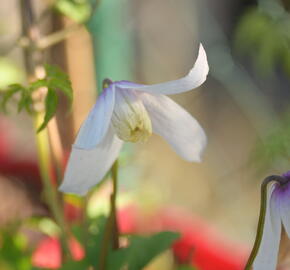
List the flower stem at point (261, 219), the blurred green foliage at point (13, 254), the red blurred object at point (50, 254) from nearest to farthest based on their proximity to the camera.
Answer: the flower stem at point (261, 219), the blurred green foliage at point (13, 254), the red blurred object at point (50, 254)

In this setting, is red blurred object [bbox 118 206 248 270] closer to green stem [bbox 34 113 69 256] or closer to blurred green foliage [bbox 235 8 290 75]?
green stem [bbox 34 113 69 256]

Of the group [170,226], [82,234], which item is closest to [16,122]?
[170,226]

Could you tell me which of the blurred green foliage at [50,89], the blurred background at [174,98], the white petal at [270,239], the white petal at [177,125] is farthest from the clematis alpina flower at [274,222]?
the blurred background at [174,98]

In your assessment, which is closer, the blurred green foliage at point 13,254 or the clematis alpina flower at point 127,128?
the clematis alpina flower at point 127,128

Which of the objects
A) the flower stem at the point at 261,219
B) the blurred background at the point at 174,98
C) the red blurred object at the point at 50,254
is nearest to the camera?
the flower stem at the point at 261,219

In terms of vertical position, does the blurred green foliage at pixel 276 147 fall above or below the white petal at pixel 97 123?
below

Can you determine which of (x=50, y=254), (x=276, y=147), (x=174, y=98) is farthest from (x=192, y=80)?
(x=174, y=98)

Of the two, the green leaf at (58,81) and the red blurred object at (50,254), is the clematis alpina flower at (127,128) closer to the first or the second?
the green leaf at (58,81)

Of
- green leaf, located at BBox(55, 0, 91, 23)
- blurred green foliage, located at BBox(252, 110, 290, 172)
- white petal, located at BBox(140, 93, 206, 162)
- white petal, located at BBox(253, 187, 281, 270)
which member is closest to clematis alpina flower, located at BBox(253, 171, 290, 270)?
white petal, located at BBox(253, 187, 281, 270)
